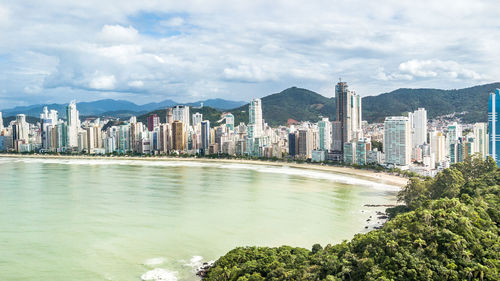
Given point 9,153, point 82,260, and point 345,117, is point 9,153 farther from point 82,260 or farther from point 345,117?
point 82,260

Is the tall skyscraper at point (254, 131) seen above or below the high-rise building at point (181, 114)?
below

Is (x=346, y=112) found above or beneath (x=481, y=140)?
above

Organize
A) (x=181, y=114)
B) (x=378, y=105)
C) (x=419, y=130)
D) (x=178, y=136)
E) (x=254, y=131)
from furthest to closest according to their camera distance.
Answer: (x=378, y=105), (x=181, y=114), (x=178, y=136), (x=254, y=131), (x=419, y=130)

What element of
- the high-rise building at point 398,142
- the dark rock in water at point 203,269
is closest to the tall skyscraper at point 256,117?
the high-rise building at point 398,142

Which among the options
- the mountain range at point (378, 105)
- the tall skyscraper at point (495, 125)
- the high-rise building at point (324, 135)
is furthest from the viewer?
the mountain range at point (378, 105)

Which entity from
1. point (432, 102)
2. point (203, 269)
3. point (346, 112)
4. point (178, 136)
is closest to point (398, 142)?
point (346, 112)

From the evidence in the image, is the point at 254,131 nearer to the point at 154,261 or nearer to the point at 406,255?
the point at 154,261

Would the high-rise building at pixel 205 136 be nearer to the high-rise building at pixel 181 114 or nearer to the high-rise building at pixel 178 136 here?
the high-rise building at pixel 178 136
